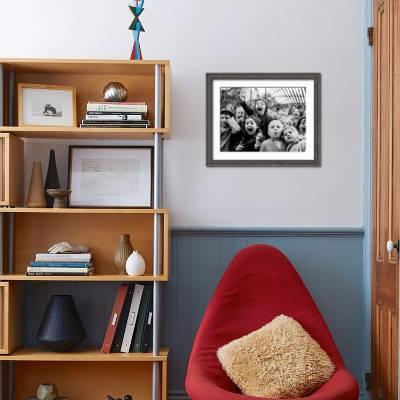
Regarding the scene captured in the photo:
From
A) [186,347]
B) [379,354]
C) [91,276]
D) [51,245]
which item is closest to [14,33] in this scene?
[51,245]

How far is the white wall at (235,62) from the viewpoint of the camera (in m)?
3.88

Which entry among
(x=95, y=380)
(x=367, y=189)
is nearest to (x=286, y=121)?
(x=367, y=189)

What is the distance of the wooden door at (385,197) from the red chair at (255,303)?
30 centimetres

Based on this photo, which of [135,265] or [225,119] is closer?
[135,265]

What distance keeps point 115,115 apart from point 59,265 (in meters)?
0.79

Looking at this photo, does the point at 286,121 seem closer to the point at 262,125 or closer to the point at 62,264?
the point at 262,125

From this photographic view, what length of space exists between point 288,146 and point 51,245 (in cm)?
136

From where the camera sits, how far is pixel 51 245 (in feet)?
12.6

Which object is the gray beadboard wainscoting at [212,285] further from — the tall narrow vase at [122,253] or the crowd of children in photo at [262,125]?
the crowd of children in photo at [262,125]

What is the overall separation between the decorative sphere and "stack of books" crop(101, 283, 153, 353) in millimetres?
953

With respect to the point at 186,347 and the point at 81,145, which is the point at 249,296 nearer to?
the point at 186,347

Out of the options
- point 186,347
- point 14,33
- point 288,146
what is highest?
point 14,33

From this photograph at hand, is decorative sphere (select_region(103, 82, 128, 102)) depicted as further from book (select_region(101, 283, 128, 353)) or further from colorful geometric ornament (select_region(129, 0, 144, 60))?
book (select_region(101, 283, 128, 353))

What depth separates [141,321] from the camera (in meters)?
3.67
